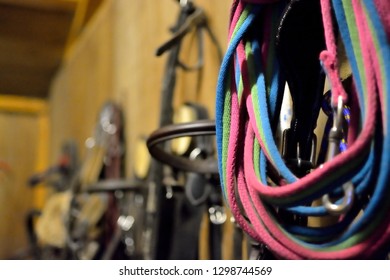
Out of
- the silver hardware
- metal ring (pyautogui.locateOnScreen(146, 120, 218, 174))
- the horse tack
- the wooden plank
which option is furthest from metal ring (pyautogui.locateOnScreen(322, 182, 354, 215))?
the wooden plank

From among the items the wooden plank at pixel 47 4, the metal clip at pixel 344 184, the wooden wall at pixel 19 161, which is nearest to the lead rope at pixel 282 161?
the metal clip at pixel 344 184

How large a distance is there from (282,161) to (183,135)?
20cm

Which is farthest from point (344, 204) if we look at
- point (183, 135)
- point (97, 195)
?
point (97, 195)

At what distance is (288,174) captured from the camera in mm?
405

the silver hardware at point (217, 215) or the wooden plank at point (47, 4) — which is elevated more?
the wooden plank at point (47, 4)

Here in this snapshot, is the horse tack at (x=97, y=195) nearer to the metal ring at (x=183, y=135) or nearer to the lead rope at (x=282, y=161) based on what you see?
the metal ring at (x=183, y=135)

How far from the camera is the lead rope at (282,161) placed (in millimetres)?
347

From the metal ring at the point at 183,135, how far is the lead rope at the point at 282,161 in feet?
0.36

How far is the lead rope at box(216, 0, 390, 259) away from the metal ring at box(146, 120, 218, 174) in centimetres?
11

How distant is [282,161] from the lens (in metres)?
0.42

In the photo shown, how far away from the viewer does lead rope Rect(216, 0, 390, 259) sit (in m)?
0.35
